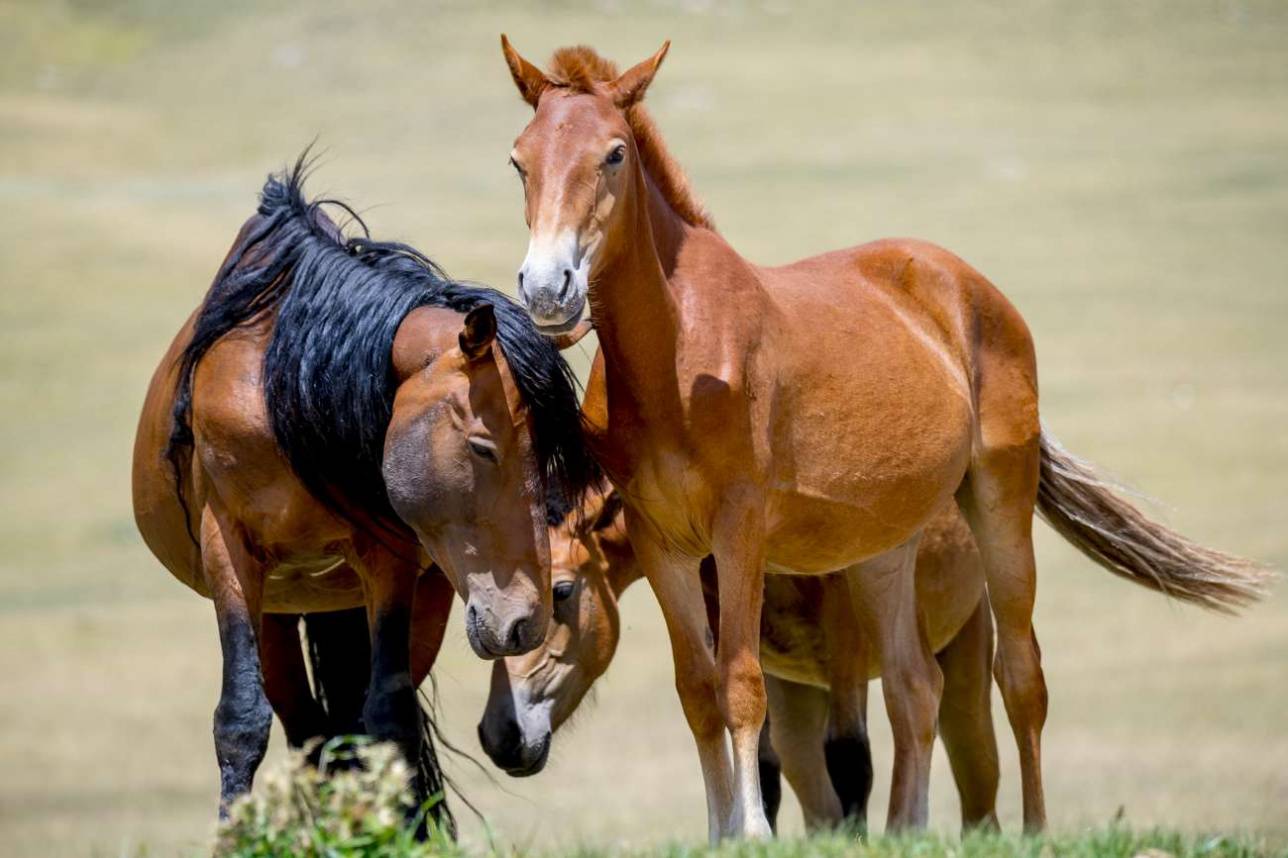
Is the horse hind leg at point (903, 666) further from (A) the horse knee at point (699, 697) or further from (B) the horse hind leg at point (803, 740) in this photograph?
(A) the horse knee at point (699, 697)

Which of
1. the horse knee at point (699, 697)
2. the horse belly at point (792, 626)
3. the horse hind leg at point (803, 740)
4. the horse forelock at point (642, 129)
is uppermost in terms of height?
the horse forelock at point (642, 129)

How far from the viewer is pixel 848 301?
7262 millimetres

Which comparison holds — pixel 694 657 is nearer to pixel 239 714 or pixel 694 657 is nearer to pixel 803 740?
pixel 239 714

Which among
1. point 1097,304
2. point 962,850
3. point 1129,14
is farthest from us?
point 1129,14

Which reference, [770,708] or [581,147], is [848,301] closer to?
[581,147]

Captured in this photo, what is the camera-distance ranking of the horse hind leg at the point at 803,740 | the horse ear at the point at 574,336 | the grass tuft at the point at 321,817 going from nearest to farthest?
the grass tuft at the point at 321,817 → the horse ear at the point at 574,336 → the horse hind leg at the point at 803,740

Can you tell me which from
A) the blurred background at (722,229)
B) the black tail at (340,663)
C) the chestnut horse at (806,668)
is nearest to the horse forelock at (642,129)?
the chestnut horse at (806,668)

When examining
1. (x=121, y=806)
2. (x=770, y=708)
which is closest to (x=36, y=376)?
(x=121, y=806)

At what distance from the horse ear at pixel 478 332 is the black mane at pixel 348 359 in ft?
0.37

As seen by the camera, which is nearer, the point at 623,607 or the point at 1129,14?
the point at 623,607

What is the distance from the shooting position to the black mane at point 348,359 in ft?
20.3

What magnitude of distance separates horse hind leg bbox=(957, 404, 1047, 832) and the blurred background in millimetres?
2055

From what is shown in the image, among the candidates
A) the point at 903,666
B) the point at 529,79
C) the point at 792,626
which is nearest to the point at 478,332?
the point at 529,79

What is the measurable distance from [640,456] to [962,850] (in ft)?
5.55
